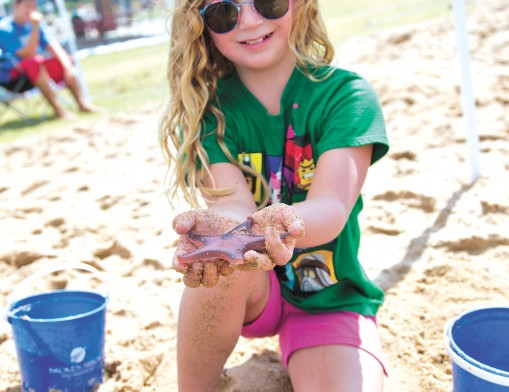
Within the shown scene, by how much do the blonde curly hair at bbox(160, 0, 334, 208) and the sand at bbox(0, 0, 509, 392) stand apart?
0.63m

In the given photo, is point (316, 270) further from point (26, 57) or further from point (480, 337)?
point (26, 57)

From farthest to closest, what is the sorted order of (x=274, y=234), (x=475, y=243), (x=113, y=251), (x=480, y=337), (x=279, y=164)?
(x=113, y=251), (x=475, y=243), (x=279, y=164), (x=480, y=337), (x=274, y=234)

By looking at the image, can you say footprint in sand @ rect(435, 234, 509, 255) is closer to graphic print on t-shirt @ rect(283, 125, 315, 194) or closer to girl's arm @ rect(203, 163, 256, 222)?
graphic print on t-shirt @ rect(283, 125, 315, 194)

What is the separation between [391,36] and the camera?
25.1 feet

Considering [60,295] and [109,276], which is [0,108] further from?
[60,295]

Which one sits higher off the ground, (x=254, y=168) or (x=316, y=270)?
(x=254, y=168)

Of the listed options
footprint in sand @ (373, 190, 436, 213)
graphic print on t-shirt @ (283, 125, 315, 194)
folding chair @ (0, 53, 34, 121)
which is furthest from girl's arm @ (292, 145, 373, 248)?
folding chair @ (0, 53, 34, 121)

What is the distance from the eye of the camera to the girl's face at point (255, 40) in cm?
185

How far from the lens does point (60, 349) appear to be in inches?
74.0

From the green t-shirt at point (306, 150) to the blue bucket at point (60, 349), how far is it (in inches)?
24.7

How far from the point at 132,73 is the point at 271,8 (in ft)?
27.6

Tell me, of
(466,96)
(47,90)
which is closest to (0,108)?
(47,90)

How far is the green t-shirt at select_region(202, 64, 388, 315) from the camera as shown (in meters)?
1.83

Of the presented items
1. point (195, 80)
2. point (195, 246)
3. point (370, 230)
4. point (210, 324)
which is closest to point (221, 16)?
point (195, 80)
